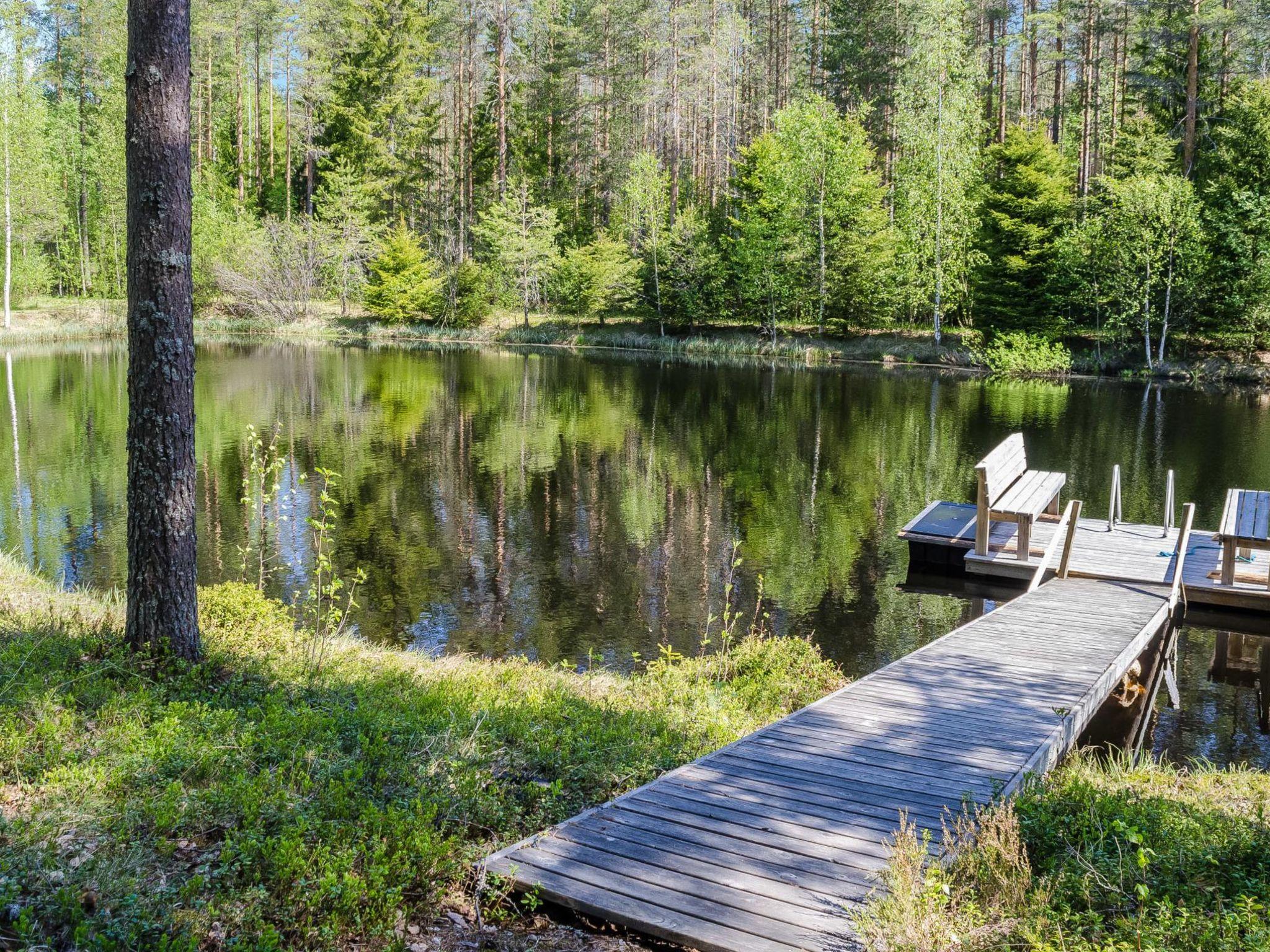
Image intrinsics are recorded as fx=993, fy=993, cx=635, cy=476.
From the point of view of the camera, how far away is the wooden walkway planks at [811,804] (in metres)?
3.72

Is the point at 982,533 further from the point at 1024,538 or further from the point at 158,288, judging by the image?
the point at 158,288

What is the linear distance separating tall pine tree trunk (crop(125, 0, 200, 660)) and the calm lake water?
466 cm

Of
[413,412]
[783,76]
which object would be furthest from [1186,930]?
[783,76]

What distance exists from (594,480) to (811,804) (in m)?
13.6

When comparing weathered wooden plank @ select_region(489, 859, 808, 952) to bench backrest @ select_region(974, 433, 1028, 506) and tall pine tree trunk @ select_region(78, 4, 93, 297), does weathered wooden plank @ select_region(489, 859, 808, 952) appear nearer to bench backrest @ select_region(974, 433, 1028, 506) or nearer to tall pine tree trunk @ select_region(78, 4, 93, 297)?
bench backrest @ select_region(974, 433, 1028, 506)

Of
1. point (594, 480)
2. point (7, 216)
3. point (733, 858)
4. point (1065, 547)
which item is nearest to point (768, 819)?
point (733, 858)

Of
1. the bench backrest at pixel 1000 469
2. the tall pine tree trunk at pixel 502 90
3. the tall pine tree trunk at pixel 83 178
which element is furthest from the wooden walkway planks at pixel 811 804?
the tall pine tree trunk at pixel 83 178

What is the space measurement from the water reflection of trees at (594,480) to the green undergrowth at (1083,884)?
5.41 meters

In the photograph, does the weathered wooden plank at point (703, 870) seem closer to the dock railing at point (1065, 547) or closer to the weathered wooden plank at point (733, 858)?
the weathered wooden plank at point (733, 858)

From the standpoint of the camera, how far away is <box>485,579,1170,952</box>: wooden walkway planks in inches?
146

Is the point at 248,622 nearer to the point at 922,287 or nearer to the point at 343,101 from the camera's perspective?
the point at 922,287

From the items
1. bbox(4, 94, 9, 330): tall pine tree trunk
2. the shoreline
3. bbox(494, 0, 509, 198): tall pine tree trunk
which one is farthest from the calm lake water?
bbox(494, 0, 509, 198): tall pine tree trunk

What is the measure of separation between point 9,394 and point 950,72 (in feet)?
116

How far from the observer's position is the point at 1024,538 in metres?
12.2
